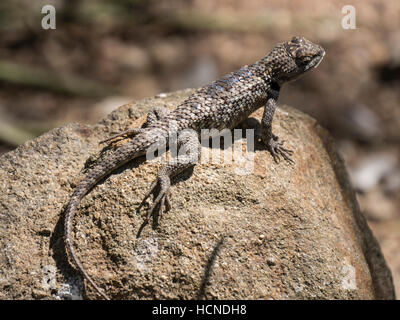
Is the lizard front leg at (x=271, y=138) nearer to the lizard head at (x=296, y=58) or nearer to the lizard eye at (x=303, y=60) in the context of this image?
the lizard head at (x=296, y=58)

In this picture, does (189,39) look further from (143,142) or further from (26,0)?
(143,142)

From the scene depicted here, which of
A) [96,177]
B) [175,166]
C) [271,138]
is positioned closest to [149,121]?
[175,166]

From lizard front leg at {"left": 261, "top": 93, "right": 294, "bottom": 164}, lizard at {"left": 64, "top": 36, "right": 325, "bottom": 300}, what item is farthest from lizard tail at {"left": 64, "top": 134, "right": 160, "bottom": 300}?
lizard front leg at {"left": 261, "top": 93, "right": 294, "bottom": 164}

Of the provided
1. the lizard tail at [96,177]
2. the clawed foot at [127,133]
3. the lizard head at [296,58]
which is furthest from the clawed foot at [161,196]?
the lizard head at [296,58]

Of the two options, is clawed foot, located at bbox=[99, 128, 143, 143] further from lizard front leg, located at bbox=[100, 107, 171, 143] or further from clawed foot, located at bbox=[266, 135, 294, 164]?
clawed foot, located at bbox=[266, 135, 294, 164]

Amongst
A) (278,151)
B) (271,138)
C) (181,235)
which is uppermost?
(271,138)

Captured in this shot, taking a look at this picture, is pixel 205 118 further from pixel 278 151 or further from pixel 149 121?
pixel 278 151

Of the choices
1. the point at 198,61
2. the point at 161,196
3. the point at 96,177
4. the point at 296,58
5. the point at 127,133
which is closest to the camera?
the point at 161,196
